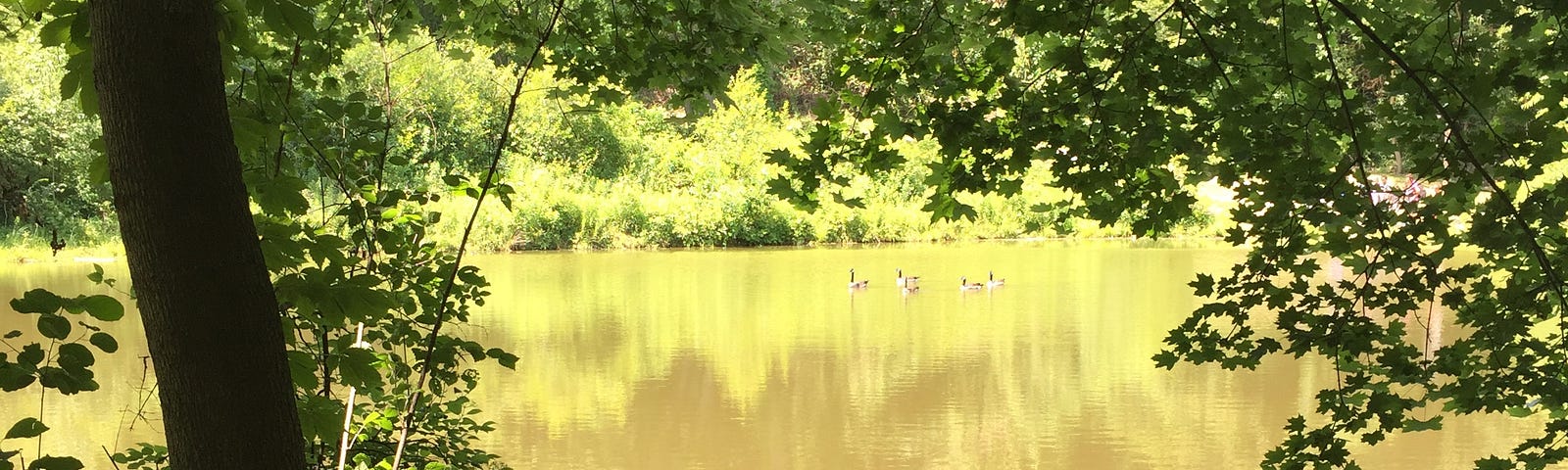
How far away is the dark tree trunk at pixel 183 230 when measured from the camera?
3.14 ft

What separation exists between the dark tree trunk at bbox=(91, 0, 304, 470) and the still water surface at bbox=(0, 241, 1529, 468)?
4.62 metres

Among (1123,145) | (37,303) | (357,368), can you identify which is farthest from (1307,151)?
(37,303)

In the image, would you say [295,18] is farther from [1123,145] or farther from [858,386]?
[858,386]

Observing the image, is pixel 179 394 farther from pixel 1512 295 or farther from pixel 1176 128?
pixel 1512 295

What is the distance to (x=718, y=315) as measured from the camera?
10242 millimetres

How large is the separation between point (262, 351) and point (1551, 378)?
1.74 metres

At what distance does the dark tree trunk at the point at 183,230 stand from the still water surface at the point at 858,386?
4621mm

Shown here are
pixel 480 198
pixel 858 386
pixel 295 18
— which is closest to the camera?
pixel 295 18

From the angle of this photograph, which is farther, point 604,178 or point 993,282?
point 604,178

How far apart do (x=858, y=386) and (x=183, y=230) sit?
663 cm

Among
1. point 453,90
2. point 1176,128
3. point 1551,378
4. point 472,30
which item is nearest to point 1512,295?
point 1551,378

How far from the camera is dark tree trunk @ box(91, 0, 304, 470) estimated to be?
96 centimetres

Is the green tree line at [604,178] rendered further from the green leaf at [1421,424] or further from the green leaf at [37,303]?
the green leaf at [37,303]

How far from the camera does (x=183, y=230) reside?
3.16 ft
